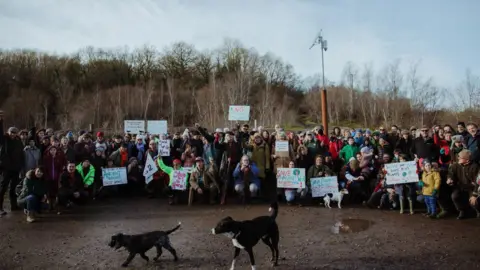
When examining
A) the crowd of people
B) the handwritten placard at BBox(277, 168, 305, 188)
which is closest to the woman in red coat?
the crowd of people

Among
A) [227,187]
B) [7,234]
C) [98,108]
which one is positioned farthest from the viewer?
→ [98,108]

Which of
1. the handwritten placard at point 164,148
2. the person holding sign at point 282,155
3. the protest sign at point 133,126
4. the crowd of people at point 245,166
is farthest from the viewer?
the protest sign at point 133,126

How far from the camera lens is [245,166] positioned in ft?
38.8

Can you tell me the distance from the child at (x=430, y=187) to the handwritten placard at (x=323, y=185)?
8.15 feet

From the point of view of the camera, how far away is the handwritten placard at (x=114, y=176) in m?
12.7

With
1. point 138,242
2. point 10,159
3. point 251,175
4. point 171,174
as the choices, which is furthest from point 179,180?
point 138,242

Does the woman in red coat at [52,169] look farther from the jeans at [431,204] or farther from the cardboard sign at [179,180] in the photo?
the jeans at [431,204]

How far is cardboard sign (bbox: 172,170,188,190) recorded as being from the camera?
12180 mm

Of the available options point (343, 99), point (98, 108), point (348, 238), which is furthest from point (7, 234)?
point (343, 99)

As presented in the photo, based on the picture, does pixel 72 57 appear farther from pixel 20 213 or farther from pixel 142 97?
pixel 20 213

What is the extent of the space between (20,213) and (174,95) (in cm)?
4803

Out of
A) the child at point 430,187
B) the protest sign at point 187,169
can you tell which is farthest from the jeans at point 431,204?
the protest sign at point 187,169

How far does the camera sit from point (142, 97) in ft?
186

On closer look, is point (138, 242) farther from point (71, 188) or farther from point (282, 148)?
point (282, 148)
